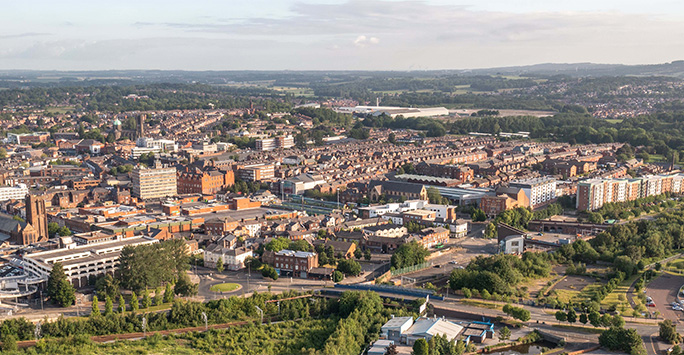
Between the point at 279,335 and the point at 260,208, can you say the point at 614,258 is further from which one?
the point at 260,208

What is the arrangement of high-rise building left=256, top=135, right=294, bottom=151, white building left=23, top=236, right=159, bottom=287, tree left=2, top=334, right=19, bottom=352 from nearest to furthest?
tree left=2, top=334, right=19, bottom=352, white building left=23, top=236, right=159, bottom=287, high-rise building left=256, top=135, right=294, bottom=151

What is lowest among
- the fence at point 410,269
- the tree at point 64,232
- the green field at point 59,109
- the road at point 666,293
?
the road at point 666,293

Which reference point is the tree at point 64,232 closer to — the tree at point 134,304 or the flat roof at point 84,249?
the flat roof at point 84,249

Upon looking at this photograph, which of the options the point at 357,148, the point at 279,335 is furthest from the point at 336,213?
the point at 357,148

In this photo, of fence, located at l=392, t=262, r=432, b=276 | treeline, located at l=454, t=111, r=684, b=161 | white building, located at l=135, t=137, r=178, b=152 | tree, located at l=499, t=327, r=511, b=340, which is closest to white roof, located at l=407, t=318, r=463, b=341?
tree, located at l=499, t=327, r=511, b=340

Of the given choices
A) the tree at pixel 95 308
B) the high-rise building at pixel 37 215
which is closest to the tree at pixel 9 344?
the tree at pixel 95 308

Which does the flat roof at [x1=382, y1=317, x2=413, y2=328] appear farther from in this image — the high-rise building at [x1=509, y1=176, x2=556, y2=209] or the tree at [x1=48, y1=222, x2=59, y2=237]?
the high-rise building at [x1=509, y1=176, x2=556, y2=209]

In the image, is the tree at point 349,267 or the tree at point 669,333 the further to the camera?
the tree at point 349,267
